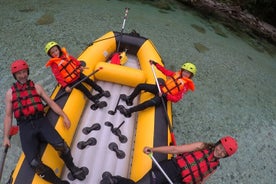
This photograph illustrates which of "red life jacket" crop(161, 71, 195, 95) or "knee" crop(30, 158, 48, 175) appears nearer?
"knee" crop(30, 158, 48, 175)

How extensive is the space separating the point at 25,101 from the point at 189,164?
80.4 inches

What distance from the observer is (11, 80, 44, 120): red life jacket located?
2955 millimetres

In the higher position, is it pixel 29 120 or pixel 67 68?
pixel 67 68

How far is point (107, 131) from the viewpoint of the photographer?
12.5ft

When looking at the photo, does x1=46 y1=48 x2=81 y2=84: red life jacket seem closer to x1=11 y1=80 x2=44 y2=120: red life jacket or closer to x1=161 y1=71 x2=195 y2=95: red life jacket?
x1=11 y1=80 x2=44 y2=120: red life jacket

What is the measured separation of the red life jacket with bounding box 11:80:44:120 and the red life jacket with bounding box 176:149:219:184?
186cm

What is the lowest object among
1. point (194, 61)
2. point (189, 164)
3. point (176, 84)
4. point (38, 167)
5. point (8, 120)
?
point (194, 61)

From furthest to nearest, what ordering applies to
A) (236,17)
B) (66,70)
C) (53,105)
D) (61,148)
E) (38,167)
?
1. (236,17)
2. (66,70)
3. (53,105)
4. (61,148)
5. (38,167)

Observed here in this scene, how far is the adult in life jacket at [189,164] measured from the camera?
277cm

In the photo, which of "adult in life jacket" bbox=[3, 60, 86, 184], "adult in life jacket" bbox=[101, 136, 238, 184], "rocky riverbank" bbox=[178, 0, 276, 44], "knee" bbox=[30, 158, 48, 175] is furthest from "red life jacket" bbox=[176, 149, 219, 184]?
"rocky riverbank" bbox=[178, 0, 276, 44]

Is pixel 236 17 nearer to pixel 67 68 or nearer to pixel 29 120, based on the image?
pixel 67 68

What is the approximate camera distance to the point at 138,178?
3037mm

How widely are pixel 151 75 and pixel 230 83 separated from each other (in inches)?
122

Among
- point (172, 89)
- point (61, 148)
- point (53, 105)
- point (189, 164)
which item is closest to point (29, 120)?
point (53, 105)
